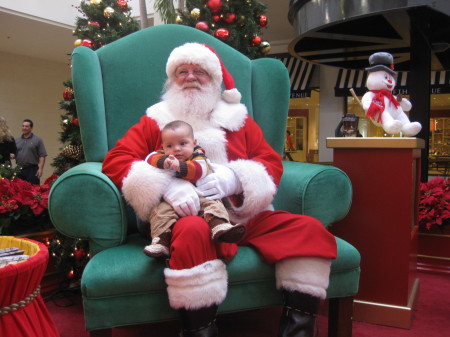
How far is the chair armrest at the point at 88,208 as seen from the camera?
4.66ft

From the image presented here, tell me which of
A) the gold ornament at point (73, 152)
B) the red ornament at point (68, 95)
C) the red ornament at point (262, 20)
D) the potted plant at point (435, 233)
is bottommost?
the potted plant at point (435, 233)

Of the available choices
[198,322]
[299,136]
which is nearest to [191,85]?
[198,322]

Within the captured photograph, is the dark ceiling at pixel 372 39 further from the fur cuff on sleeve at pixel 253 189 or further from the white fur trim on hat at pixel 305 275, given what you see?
the white fur trim on hat at pixel 305 275

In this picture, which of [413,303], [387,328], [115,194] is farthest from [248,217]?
[413,303]

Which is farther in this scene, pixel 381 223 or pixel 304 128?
pixel 304 128

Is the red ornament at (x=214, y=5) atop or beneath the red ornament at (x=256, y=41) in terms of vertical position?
atop

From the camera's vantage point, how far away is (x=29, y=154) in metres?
5.75

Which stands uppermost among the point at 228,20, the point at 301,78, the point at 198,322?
the point at 301,78

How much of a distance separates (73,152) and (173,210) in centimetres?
190

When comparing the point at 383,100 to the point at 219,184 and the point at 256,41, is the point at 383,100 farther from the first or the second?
the point at 256,41

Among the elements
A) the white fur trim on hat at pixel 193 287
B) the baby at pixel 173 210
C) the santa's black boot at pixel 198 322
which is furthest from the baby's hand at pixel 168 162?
the santa's black boot at pixel 198 322

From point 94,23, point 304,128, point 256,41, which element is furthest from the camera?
point 304,128

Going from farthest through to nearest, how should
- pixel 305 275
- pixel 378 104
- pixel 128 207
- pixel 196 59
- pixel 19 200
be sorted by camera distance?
pixel 19 200, pixel 378 104, pixel 196 59, pixel 128 207, pixel 305 275

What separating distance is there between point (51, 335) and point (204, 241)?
57cm
